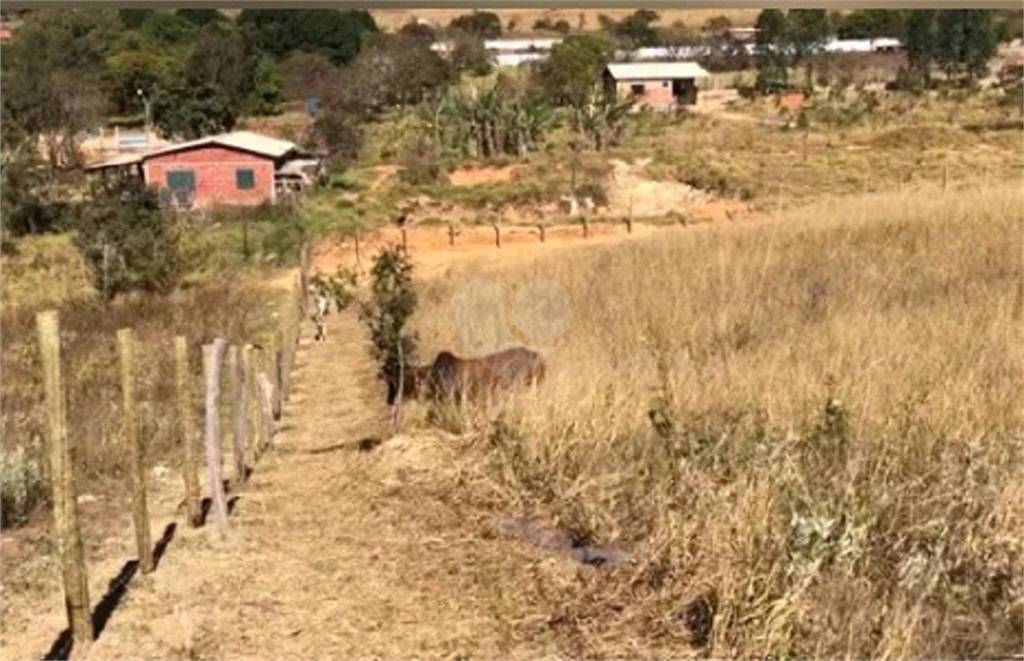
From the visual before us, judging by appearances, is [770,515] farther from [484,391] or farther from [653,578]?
[484,391]

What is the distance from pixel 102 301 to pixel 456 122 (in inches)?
652

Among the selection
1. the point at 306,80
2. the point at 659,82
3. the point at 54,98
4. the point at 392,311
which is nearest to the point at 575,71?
the point at 659,82

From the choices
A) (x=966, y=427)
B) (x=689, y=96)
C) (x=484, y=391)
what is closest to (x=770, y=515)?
(x=966, y=427)

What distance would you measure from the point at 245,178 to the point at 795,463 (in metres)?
20.0

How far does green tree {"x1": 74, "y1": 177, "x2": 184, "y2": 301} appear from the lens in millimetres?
13609

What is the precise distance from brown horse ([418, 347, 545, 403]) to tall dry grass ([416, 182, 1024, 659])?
215 millimetres

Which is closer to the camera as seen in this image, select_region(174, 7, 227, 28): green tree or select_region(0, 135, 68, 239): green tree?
select_region(174, 7, 227, 28): green tree

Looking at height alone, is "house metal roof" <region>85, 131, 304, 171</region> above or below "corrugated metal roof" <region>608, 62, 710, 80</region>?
below

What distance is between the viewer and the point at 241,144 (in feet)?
72.4

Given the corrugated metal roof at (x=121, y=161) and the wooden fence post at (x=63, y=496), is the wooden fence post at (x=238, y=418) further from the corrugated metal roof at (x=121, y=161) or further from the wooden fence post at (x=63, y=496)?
the corrugated metal roof at (x=121, y=161)

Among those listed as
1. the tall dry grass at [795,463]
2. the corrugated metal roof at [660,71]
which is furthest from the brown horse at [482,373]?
the corrugated metal roof at [660,71]

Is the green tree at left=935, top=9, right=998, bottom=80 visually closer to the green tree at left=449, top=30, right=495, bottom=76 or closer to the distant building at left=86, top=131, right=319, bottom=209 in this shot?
the green tree at left=449, top=30, right=495, bottom=76

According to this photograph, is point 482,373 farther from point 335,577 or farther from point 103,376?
point 103,376

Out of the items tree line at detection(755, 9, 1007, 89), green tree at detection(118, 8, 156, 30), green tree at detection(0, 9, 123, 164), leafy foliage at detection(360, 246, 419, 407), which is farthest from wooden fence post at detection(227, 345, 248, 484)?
green tree at detection(0, 9, 123, 164)
